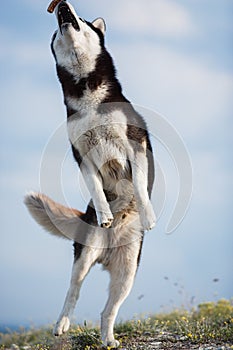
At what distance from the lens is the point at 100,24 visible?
604 centimetres

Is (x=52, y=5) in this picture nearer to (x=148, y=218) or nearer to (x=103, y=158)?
(x=103, y=158)

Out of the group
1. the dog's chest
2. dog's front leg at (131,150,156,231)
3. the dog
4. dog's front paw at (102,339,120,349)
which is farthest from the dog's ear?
dog's front paw at (102,339,120,349)

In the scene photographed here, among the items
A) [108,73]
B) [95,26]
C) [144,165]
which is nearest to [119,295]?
[144,165]

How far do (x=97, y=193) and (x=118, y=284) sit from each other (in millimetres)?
1084

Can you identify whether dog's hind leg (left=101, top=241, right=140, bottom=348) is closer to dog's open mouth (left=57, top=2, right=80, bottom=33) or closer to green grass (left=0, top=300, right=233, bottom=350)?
green grass (left=0, top=300, right=233, bottom=350)

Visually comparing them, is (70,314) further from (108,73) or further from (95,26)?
(95,26)

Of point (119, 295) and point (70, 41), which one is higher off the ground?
point (70, 41)

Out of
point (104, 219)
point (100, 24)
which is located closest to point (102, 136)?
point (104, 219)

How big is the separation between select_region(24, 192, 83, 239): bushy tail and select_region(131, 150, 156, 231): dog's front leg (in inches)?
41.2

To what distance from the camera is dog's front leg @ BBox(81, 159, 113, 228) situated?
518 cm

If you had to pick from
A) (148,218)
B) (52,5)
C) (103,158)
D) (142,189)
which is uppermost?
(52,5)

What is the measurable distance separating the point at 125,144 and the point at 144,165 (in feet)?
1.00

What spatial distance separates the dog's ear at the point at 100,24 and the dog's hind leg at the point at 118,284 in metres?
2.51

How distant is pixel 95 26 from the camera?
599cm
